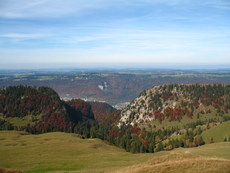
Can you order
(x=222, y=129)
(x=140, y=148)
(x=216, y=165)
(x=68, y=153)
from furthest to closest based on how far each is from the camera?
(x=222, y=129) < (x=140, y=148) < (x=68, y=153) < (x=216, y=165)

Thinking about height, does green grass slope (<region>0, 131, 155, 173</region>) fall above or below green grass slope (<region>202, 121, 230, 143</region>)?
above

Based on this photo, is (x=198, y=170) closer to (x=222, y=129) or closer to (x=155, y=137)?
(x=222, y=129)

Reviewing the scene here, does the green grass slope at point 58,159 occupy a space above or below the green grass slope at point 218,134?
above

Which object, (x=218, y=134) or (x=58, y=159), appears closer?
(x=58, y=159)

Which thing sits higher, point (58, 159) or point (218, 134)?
point (58, 159)

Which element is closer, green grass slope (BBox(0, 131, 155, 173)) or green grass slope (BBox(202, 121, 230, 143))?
green grass slope (BBox(0, 131, 155, 173))

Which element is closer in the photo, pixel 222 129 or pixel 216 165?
pixel 216 165

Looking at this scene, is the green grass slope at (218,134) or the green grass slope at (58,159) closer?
the green grass slope at (58,159)

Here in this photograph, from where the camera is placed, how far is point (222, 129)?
144250 millimetres

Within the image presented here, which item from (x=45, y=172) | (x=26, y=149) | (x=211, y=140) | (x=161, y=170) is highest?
(x=161, y=170)

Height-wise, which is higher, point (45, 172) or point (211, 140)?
point (45, 172)

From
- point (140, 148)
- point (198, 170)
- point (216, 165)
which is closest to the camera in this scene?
point (198, 170)

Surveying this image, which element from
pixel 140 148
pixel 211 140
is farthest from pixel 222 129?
pixel 140 148

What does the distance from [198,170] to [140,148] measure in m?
107
